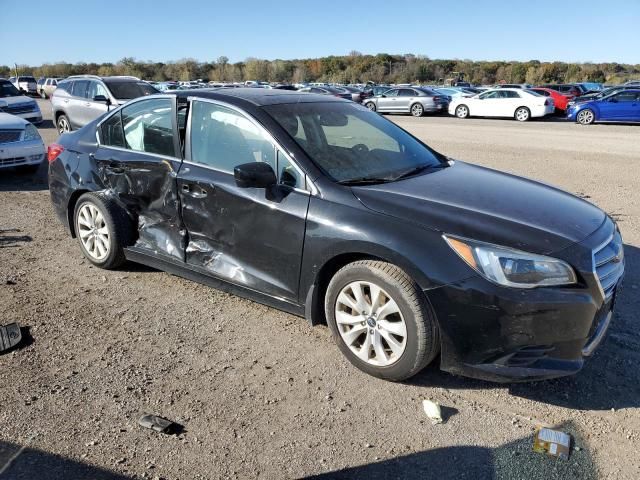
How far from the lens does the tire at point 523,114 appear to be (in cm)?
2444

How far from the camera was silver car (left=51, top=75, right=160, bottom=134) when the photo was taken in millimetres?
13156

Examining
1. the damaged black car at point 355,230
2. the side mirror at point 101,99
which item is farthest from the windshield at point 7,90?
the damaged black car at point 355,230

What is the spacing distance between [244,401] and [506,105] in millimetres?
24973

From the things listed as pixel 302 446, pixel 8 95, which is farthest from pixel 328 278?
pixel 8 95

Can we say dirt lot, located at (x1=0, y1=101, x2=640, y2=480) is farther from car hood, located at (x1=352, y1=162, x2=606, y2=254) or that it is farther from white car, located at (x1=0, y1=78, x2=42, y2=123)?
white car, located at (x1=0, y1=78, x2=42, y2=123)

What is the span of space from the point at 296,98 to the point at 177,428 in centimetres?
264

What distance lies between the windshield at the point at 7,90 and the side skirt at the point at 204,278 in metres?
14.0

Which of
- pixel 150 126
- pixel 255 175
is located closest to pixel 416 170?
pixel 255 175

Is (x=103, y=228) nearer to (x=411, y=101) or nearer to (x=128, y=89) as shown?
(x=128, y=89)

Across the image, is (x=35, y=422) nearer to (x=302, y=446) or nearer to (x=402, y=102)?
(x=302, y=446)

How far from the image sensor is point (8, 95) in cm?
1569

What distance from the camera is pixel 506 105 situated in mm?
25188

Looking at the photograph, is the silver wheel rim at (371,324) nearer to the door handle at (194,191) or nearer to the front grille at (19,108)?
the door handle at (194,191)

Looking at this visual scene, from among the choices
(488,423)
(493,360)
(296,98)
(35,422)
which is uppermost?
(296,98)
